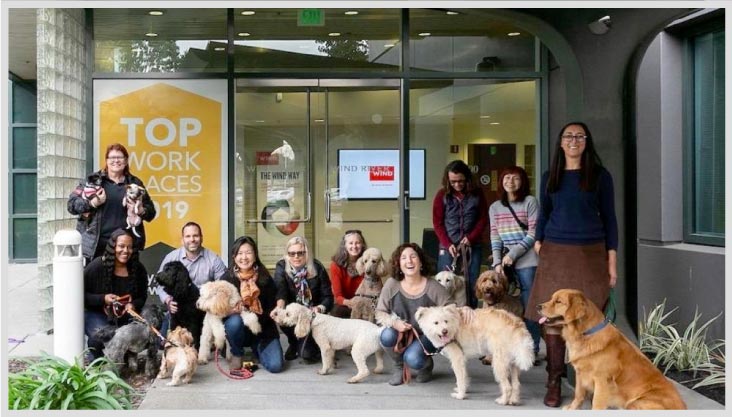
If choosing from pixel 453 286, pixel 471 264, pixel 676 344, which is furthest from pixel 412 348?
pixel 676 344

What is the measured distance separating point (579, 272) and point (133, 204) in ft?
11.3

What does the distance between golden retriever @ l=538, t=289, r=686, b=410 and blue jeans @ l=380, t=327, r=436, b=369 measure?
1.09 meters

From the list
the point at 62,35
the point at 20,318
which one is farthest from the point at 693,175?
the point at 20,318

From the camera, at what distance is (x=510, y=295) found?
23.4ft

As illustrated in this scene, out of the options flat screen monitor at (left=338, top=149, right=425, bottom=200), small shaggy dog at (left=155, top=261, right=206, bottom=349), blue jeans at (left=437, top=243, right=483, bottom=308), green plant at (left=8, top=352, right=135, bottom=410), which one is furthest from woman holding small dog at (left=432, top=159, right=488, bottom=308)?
green plant at (left=8, top=352, right=135, bottom=410)

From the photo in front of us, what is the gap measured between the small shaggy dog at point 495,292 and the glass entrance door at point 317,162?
2787mm

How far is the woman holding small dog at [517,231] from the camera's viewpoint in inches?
284

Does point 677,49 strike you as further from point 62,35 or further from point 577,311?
point 62,35

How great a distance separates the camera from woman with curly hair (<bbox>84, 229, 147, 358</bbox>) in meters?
6.61

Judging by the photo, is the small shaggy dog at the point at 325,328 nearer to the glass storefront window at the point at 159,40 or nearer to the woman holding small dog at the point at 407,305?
the woman holding small dog at the point at 407,305

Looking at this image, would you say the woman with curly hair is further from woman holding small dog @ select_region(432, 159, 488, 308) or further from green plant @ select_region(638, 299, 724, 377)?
green plant @ select_region(638, 299, 724, 377)

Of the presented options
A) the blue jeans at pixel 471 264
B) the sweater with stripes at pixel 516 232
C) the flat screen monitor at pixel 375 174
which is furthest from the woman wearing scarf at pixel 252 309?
the flat screen monitor at pixel 375 174

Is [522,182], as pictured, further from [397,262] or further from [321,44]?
[321,44]

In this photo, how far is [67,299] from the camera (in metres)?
6.24
